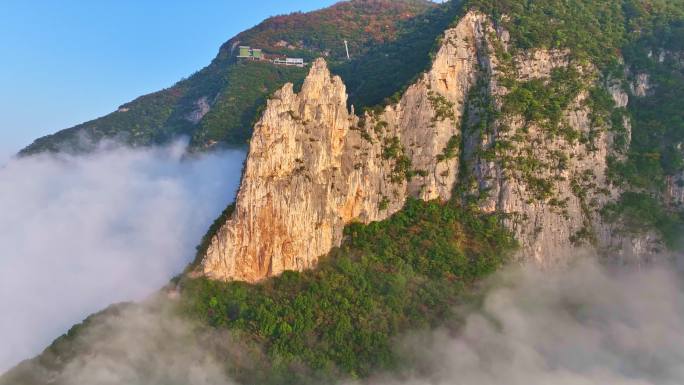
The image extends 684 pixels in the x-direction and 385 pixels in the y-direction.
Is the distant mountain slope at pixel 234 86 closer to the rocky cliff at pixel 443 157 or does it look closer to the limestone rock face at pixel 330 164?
the rocky cliff at pixel 443 157

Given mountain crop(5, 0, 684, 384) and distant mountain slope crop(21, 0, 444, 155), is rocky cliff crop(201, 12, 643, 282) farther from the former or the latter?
distant mountain slope crop(21, 0, 444, 155)

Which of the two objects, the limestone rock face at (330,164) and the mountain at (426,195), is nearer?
the mountain at (426,195)

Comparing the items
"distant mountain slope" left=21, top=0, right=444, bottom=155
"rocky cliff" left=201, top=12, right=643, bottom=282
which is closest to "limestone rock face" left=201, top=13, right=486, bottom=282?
"rocky cliff" left=201, top=12, right=643, bottom=282

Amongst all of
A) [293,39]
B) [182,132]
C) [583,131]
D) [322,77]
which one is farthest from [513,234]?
[293,39]

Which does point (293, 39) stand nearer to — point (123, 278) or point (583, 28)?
point (583, 28)

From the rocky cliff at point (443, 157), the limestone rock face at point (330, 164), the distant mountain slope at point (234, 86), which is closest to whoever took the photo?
the limestone rock face at point (330, 164)

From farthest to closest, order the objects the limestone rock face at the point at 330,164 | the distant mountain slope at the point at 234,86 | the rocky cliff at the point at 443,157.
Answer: the distant mountain slope at the point at 234,86
the rocky cliff at the point at 443,157
the limestone rock face at the point at 330,164

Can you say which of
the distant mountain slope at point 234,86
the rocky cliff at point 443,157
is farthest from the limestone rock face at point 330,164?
the distant mountain slope at point 234,86
